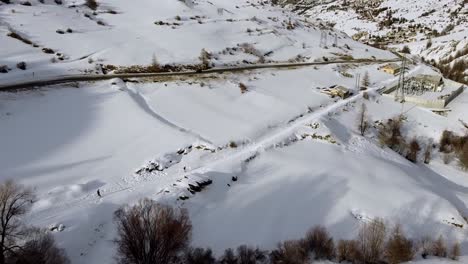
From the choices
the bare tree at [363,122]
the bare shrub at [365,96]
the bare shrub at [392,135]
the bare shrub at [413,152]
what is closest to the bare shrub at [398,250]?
the bare shrub at [413,152]

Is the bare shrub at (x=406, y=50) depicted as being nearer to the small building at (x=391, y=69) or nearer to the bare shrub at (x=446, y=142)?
the small building at (x=391, y=69)

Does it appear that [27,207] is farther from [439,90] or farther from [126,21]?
[439,90]

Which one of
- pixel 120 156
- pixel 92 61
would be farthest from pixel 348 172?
pixel 92 61

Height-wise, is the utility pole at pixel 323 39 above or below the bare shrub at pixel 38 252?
above

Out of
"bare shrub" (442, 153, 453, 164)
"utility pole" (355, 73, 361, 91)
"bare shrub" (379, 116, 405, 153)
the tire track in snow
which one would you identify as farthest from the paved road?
"bare shrub" (442, 153, 453, 164)

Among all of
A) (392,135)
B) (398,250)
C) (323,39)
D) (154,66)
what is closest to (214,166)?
(398,250)

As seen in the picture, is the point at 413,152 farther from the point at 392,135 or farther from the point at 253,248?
the point at 253,248
